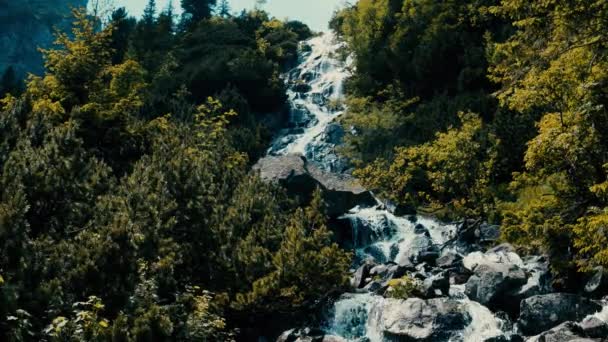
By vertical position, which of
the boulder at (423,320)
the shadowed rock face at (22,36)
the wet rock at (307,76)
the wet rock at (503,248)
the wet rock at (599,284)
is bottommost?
the boulder at (423,320)

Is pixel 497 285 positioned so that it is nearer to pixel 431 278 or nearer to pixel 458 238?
pixel 431 278

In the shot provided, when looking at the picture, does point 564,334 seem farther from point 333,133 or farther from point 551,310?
point 333,133

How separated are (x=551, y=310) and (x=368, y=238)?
38.7 feet

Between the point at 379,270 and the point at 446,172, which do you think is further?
the point at 446,172

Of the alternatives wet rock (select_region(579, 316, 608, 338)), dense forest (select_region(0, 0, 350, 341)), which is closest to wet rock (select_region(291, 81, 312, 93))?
dense forest (select_region(0, 0, 350, 341))

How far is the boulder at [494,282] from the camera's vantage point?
16969mm

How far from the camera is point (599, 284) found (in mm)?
16188

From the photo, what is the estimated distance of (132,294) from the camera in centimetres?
1052

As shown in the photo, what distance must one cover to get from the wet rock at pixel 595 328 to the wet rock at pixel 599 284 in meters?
1.93

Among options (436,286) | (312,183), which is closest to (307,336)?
(436,286)

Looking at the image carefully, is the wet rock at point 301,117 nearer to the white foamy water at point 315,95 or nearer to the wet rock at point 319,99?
the white foamy water at point 315,95

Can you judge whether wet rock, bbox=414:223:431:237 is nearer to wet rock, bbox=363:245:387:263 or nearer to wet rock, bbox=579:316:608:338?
wet rock, bbox=363:245:387:263

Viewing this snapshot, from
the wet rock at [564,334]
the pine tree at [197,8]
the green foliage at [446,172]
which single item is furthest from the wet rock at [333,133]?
the pine tree at [197,8]

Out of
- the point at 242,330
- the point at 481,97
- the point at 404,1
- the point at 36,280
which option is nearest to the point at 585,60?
the point at 242,330
